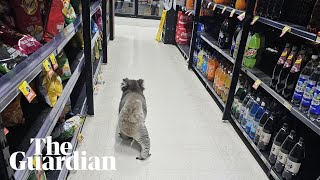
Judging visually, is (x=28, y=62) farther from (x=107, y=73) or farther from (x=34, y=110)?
(x=107, y=73)

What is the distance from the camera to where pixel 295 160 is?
1.75m

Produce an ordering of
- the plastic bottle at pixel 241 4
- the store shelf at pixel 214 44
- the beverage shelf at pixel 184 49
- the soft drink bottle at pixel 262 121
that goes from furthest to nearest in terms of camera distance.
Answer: the beverage shelf at pixel 184 49, the store shelf at pixel 214 44, the plastic bottle at pixel 241 4, the soft drink bottle at pixel 262 121

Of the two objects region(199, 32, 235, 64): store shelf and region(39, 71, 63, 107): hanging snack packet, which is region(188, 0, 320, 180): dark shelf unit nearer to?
region(199, 32, 235, 64): store shelf

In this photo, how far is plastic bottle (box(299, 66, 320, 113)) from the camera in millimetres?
1655

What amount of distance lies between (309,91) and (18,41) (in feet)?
5.54

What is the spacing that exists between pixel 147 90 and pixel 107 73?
0.81 meters

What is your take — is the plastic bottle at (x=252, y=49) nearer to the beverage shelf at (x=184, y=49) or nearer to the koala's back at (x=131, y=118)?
the koala's back at (x=131, y=118)

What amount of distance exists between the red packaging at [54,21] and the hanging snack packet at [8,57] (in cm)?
39

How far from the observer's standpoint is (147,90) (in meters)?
3.35

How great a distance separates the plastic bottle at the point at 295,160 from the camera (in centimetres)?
175

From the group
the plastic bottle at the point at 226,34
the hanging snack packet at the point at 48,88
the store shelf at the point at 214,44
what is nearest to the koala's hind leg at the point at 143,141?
the hanging snack packet at the point at 48,88

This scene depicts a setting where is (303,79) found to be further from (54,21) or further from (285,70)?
(54,21)

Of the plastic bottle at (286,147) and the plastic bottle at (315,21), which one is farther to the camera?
the plastic bottle at (286,147)

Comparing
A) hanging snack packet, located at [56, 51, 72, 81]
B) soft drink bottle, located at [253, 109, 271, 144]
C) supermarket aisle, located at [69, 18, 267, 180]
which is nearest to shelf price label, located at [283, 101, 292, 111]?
soft drink bottle, located at [253, 109, 271, 144]
